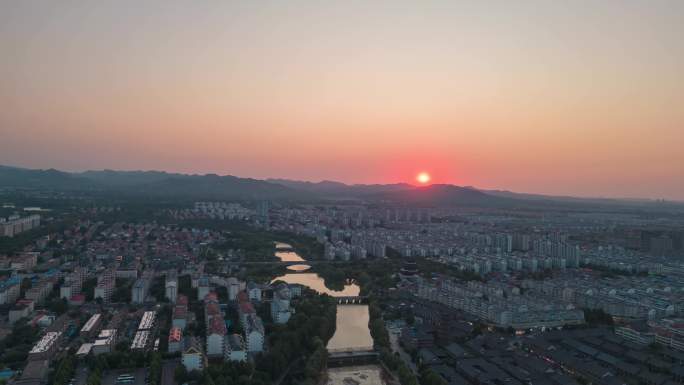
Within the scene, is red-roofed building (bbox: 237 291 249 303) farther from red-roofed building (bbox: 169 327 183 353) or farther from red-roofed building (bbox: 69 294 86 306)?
red-roofed building (bbox: 69 294 86 306)

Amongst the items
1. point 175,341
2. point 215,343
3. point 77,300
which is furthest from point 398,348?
point 77,300

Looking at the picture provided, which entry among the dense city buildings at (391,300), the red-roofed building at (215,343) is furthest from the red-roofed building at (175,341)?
the red-roofed building at (215,343)

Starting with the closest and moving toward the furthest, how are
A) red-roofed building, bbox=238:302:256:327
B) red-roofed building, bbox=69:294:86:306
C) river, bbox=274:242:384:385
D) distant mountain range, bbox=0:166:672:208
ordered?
river, bbox=274:242:384:385
red-roofed building, bbox=238:302:256:327
red-roofed building, bbox=69:294:86:306
distant mountain range, bbox=0:166:672:208

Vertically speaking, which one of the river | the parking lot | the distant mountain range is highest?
the distant mountain range

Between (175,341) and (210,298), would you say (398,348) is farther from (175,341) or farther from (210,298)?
(210,298)

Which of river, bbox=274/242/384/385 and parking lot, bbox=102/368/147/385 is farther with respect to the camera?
river, bbox=274/242/384/385

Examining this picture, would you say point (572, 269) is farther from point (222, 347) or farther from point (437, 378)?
point (222, 347)

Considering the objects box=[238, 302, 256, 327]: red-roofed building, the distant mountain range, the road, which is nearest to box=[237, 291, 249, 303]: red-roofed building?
box=[238, 302, 256, 327]: red-roofed building

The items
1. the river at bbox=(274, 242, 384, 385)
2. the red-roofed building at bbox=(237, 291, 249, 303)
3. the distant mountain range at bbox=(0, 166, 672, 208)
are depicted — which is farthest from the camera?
the distant mountain range at bbox=(0, 166, 672, 208)
